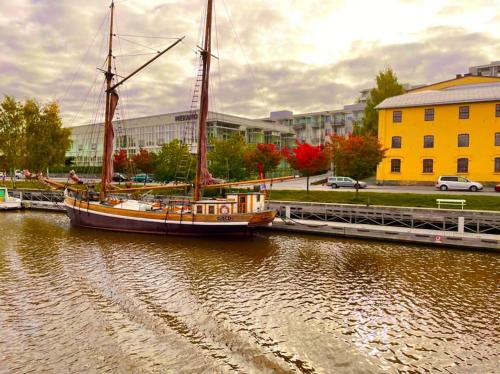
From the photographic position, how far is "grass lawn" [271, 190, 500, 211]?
30406 mm

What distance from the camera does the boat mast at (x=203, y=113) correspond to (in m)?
26.0

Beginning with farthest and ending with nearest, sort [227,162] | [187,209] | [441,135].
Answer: [441,135]
[227,162]
[187,209]

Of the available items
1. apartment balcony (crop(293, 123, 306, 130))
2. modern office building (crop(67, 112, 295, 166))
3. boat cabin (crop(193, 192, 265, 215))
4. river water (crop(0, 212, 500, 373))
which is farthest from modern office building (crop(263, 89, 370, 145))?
river water (crop(0, 212, 500, 373))

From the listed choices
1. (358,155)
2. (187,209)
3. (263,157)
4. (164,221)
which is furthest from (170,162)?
(358,155)

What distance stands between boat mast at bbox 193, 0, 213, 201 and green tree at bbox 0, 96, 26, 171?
3721 centimetres

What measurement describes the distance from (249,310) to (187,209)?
15.8 m

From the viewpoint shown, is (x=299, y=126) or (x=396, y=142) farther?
(x=299, y=126)

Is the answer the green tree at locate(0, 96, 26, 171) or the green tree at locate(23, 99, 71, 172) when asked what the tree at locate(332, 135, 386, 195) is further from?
the green tree at locate(0, 96, 26, 171)

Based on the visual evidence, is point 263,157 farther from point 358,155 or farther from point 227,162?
point 358,155

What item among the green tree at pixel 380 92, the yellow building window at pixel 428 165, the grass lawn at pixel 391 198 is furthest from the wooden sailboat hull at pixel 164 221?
the green tree at pixel 380 92

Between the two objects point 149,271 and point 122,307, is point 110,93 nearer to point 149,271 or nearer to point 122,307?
point 149,271

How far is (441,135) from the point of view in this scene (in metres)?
46.5

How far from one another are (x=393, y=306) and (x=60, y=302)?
38.7 feet

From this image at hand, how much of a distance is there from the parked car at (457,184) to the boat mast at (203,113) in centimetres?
2845
